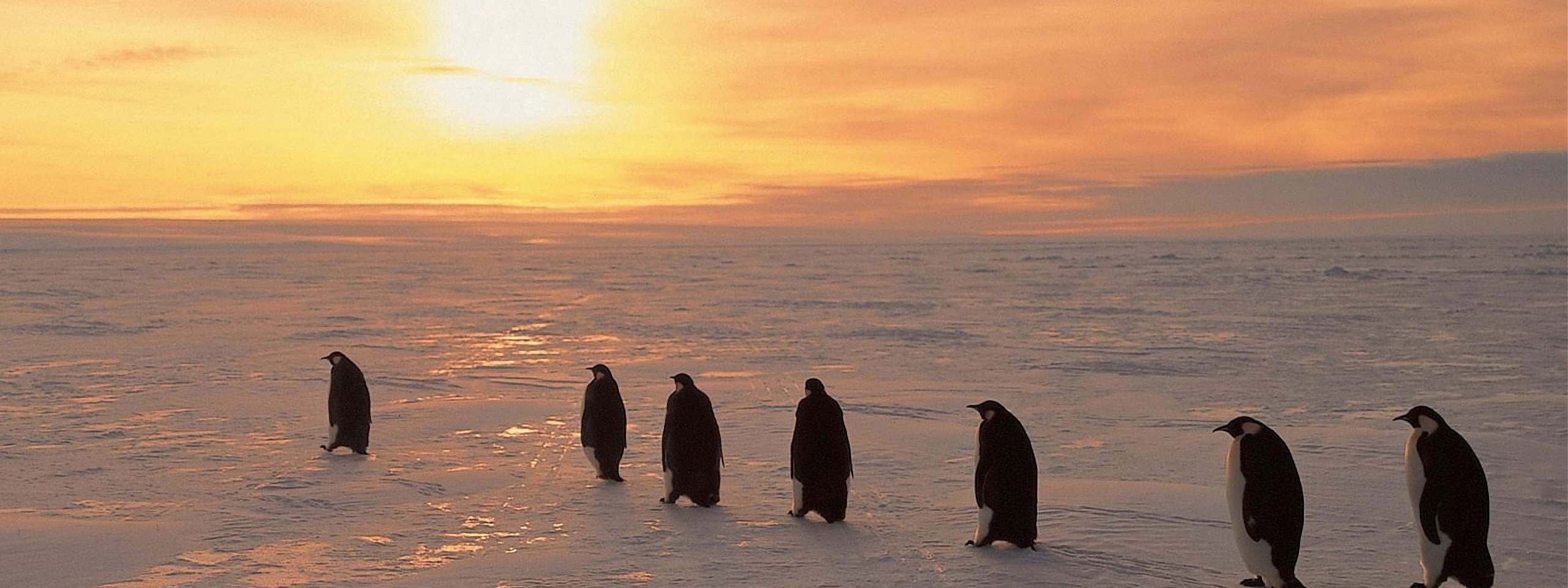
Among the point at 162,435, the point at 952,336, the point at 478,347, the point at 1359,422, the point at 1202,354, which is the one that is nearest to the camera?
the point at 162,435

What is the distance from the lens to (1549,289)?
3441cm

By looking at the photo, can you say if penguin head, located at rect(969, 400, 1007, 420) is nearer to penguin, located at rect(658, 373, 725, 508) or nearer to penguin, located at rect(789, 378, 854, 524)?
penguin, located at rect(789, 378, 854, 524)

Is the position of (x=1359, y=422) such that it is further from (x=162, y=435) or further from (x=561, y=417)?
(x=162, y=435)

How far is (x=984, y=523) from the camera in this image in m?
6.21

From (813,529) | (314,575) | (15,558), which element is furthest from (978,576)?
(15,558)

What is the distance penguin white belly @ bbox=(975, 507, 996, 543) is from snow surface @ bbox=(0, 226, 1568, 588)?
104 millimetres

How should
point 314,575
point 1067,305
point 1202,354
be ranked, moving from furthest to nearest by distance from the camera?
point 1067,305
point 1202,354
point 314,575

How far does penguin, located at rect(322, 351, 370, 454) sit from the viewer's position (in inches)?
352

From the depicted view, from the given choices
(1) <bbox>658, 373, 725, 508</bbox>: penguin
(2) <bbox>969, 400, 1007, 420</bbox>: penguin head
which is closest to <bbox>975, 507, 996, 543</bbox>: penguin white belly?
(2) <bbox>969, 400, 1007, 420</bbox>: penguin head

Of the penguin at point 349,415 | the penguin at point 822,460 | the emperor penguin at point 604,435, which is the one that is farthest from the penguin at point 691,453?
the penguin at point 349,415

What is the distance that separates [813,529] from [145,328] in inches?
737

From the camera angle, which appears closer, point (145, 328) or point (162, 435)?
point (162, 435)

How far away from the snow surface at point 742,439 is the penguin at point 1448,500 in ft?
1.61

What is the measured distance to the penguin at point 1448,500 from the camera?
529 centimetres
